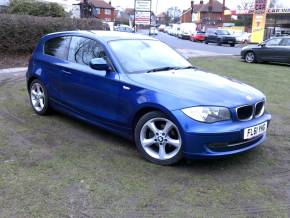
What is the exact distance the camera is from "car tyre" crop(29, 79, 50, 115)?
678 centimetres

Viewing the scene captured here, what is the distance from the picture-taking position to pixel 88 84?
5637 mm

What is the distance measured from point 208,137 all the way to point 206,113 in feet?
0.88

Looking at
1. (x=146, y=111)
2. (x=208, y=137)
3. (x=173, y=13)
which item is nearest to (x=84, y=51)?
(x=146, y=111)

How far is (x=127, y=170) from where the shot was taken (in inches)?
182

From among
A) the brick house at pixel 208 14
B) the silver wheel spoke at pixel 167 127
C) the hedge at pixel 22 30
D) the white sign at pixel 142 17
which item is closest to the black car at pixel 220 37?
the white sign at pixel 142 17

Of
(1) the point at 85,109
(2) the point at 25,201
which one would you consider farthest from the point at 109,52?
(2) the point at 25,201

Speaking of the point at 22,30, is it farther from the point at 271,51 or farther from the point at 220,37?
the point at 220,37

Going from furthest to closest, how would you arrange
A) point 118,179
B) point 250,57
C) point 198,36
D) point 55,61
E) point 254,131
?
point 198,36 < point 250,57 < point 55,61 < point 254,131 < point 118,179

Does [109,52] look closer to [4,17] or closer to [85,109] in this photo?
[85,109]

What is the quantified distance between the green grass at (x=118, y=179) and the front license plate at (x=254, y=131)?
1.32ft

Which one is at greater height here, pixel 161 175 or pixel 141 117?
pixel 141 117

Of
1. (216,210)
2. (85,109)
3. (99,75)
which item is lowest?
(216,210)

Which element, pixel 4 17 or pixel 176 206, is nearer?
pixel 176 206

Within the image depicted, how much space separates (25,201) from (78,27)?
17173 millimetres
